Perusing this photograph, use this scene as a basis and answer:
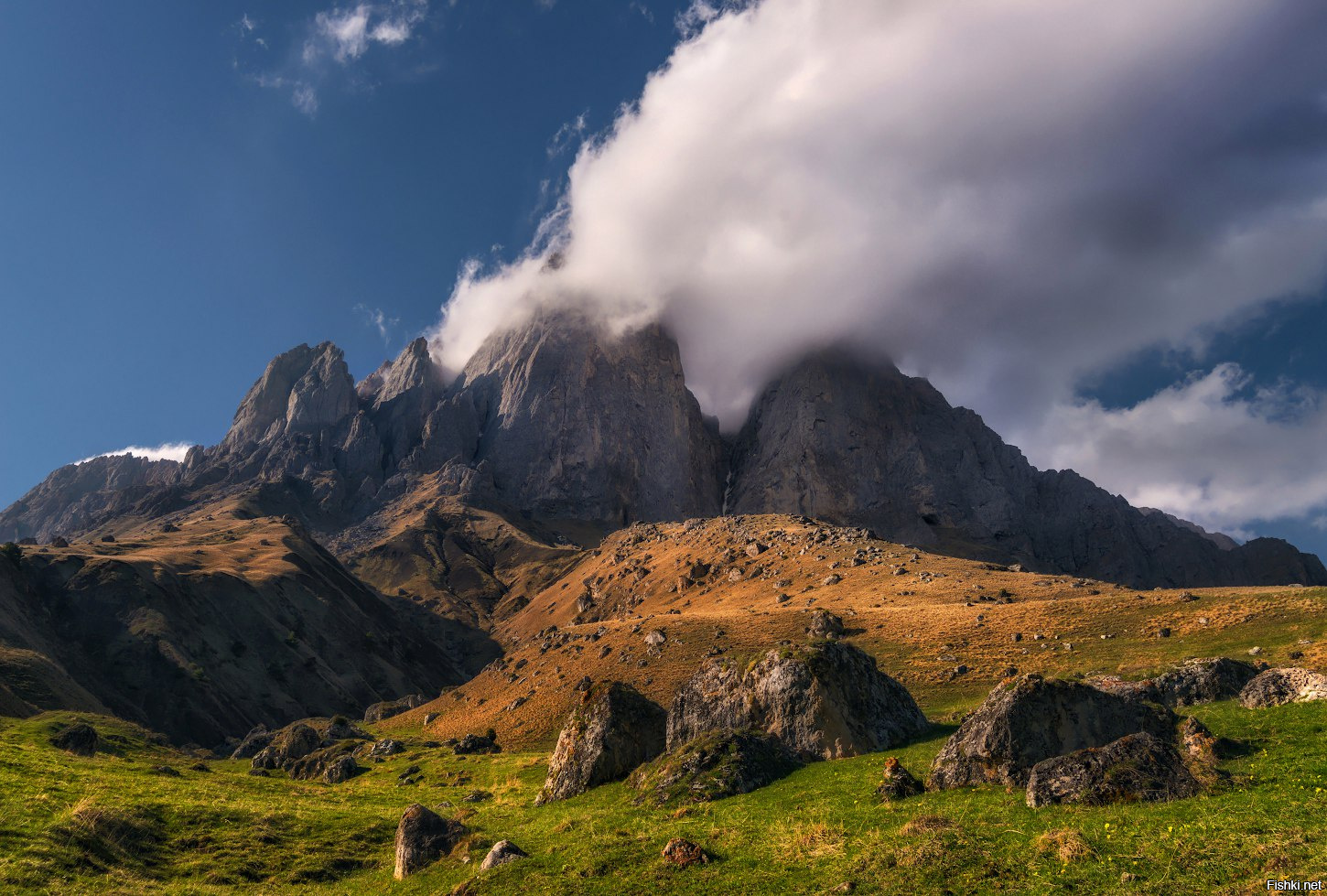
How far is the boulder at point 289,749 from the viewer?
82000 millimetres

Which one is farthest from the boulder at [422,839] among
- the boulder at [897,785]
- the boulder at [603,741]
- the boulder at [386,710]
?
the boulder at [386,710]

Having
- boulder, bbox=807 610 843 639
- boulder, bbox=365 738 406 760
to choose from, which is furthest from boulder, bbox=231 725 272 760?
boulder, bbox=807 610 843 639

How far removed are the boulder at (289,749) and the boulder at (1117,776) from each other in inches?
3135

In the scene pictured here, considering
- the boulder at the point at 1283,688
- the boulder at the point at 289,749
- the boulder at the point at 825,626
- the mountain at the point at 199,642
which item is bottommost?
the boulder at the point at 1283,688

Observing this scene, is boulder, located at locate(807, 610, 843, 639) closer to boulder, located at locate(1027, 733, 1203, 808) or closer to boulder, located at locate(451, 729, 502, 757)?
boulder, located at locate(451, 729, 502, 757)

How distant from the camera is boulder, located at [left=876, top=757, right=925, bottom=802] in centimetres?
2859

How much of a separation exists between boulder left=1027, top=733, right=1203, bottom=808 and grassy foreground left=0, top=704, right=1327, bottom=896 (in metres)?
0.80

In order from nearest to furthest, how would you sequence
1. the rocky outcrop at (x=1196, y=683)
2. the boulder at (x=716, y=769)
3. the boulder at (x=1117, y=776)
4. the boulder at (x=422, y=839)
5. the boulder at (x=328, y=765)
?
the boulder at (x=1117, y=776), the boulder at (x=422, y=839), the boulder at (x=716, y=769), the rocky outcrop at (x=1196, y=683), the boulder at (x=328, y=765)

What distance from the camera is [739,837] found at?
26172 millimetres

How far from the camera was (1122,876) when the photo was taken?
17.6 meters

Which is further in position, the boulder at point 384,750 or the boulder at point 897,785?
the boulder at point 384,750

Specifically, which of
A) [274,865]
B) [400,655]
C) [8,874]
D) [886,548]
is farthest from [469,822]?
[400,655]

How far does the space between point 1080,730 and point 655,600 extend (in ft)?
393

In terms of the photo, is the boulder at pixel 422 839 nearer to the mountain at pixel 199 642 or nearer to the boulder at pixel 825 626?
the boulder at pixel 825 626
